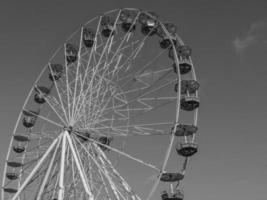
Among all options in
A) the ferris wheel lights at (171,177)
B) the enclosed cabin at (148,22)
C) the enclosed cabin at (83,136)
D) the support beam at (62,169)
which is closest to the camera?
the support beam at (62,169)

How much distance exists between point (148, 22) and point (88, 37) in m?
3.77

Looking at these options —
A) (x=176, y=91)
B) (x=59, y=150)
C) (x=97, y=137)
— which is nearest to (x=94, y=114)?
(x=97, y=137)

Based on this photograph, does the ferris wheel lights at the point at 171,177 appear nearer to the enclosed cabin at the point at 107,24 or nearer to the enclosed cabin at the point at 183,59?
the enclosed cabin at the point at 183,59

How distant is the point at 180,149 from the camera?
65.1 feet

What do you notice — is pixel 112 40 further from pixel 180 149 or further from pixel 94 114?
pixel 180 149

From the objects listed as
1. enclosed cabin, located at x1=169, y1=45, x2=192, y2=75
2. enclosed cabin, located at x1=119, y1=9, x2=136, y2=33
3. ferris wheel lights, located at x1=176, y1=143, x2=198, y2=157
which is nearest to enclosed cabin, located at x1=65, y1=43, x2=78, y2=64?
enclosed cabin, located at x1=119, y1=9, x2=136, y2=33

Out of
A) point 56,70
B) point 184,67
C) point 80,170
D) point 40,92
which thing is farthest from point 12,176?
point 184,67

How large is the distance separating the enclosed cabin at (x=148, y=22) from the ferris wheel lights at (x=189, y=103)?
4.97 meters

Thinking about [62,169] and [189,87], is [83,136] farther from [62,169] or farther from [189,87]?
[189,87]

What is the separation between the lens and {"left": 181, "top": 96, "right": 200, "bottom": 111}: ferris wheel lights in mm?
20750

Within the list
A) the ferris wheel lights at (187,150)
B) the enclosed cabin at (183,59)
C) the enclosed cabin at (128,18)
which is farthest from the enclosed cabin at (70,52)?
the ferris wheel lights at (187,150)

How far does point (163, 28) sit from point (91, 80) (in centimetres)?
507

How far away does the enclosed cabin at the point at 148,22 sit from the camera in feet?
77.3

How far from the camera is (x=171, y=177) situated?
18.8 metres
